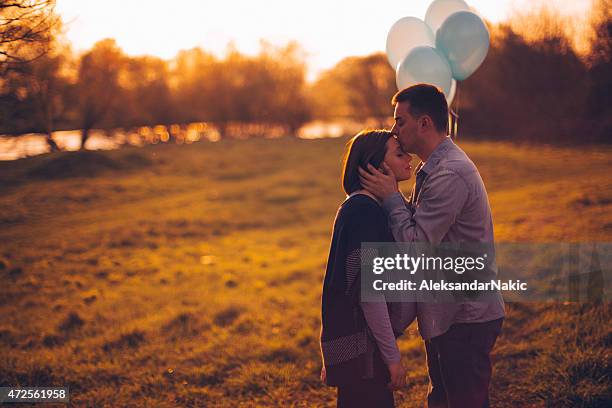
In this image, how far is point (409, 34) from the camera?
3738mm

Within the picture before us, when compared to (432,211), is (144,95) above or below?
above

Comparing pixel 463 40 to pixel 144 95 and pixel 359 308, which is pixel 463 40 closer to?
pixel 359 308

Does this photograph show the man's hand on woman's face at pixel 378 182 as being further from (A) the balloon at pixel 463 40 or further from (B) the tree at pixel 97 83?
(B) the tree at pixel 97 83

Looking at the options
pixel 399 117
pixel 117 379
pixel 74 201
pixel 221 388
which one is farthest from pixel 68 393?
pixel 74 201

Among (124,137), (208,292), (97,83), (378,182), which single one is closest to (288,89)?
(124,137)

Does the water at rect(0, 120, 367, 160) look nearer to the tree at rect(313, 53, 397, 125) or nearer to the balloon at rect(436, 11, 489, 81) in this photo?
the tree at rect(313, 53, 397, 125)

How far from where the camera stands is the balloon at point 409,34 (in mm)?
3719

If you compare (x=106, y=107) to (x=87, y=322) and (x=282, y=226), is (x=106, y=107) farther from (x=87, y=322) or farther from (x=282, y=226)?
(x=87, y=322)

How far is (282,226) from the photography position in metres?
13.0

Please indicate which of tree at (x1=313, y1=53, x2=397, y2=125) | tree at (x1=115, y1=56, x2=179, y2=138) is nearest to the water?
tree at (x1=115, y1=56, x2=179, y2=138)

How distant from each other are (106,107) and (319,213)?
1780cm

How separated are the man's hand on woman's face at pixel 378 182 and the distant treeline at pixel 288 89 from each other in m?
1.55

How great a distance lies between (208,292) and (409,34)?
553cm

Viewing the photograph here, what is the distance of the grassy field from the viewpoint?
4.25 m
